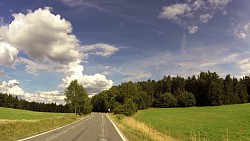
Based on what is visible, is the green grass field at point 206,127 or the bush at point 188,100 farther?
the bush at point 188,100

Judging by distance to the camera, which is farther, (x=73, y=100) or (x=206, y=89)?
(x=206, y=89)

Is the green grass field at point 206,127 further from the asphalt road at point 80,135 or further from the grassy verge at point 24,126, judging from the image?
the grassy verge at point 24,126

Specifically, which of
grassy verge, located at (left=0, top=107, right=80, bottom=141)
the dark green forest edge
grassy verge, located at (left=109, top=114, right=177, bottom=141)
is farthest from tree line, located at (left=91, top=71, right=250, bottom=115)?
grassy verge, located at (left=109, top=114, right=177, bottom=141)

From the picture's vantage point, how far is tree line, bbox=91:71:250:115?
124m

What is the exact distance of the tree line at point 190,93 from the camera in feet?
405

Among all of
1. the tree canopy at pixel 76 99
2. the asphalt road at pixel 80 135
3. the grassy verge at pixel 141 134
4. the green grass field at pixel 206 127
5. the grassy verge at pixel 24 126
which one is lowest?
the green grass field at pixel 206 127

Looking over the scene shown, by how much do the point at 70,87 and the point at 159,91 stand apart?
301 feet

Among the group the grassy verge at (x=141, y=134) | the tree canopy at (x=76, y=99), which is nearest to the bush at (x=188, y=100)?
the tree canopy at (x=76, y=99)

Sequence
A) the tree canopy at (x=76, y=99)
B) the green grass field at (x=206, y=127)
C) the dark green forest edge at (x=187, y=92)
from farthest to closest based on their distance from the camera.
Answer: the dark green forest edge at (x=187, y=92)
the tree canopy at (x=76, y=99)
the green grass field at (x=206, y=127)

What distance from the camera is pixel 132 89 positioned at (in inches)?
4624

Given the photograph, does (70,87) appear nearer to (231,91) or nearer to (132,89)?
(132,89)

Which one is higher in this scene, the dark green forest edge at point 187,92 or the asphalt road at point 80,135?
the dark green forest edge at point 187,92

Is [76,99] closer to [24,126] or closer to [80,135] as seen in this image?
[24,126]

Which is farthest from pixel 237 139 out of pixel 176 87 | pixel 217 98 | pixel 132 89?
pixel 176 87
